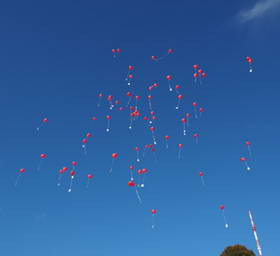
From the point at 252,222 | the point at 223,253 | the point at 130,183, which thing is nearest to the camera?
the point at 130,183

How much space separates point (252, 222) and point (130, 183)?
19868 mm

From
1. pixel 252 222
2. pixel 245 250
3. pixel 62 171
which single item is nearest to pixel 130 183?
pixel 62 171

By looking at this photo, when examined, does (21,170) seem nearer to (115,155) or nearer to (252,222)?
(115,155)

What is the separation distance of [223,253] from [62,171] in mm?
25023

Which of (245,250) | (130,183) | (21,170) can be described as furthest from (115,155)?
(245,250)

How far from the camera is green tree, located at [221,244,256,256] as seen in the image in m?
42.4

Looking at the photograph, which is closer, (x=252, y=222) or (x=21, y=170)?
(x=21, y=170)

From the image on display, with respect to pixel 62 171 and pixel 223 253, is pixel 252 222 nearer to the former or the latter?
pixel 223 253

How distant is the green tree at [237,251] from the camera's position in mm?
42438

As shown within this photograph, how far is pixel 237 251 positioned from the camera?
140ft

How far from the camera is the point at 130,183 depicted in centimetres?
2639

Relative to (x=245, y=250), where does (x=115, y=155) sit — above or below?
above

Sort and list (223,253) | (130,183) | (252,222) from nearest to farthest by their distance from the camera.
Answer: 1. (130,183)
2. (252,222)
3. (223,253)

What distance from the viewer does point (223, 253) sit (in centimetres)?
4412
